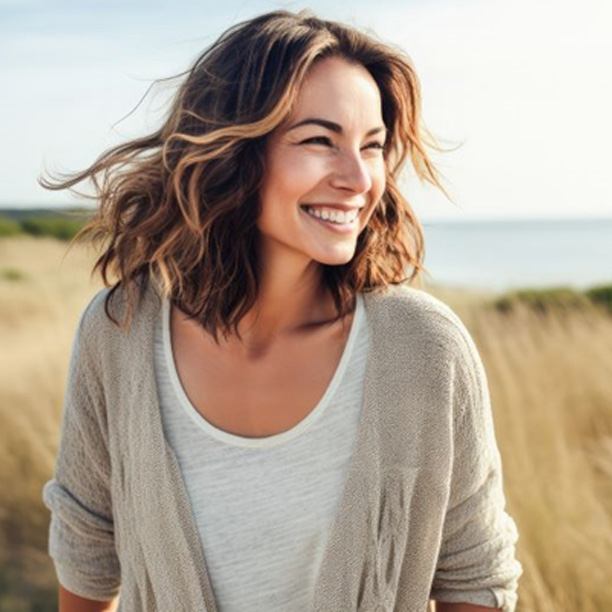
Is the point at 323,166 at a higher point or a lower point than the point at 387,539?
higher

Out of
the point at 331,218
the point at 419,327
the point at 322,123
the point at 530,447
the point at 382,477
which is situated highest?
the point at 322,123

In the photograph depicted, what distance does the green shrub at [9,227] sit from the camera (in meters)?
19.2

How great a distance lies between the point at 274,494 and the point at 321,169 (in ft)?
1.97

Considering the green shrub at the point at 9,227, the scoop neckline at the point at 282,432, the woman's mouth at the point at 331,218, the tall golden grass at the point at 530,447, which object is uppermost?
the woman's mouth at the point at 331,218

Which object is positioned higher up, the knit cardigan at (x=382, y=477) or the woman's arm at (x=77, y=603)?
the knit cardigan at (x=382, y=477)

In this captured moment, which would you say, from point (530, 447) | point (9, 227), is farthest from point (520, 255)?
point (530, 447)

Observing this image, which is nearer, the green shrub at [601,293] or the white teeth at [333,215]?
the white teeth at [333,215]

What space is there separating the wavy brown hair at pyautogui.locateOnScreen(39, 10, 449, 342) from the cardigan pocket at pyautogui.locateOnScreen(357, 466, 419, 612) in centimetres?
34

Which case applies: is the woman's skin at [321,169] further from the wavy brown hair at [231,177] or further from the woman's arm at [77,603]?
the woman's arm at [77,603]

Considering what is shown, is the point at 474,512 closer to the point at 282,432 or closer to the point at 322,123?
the point at 282,432

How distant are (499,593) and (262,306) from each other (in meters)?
0.72

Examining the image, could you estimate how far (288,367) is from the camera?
7.37ft

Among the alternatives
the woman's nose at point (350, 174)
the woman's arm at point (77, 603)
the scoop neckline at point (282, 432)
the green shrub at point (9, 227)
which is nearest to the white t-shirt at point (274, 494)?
the scoop neckline at point (282, 432)

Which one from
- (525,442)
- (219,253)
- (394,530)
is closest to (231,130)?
(219,253)
